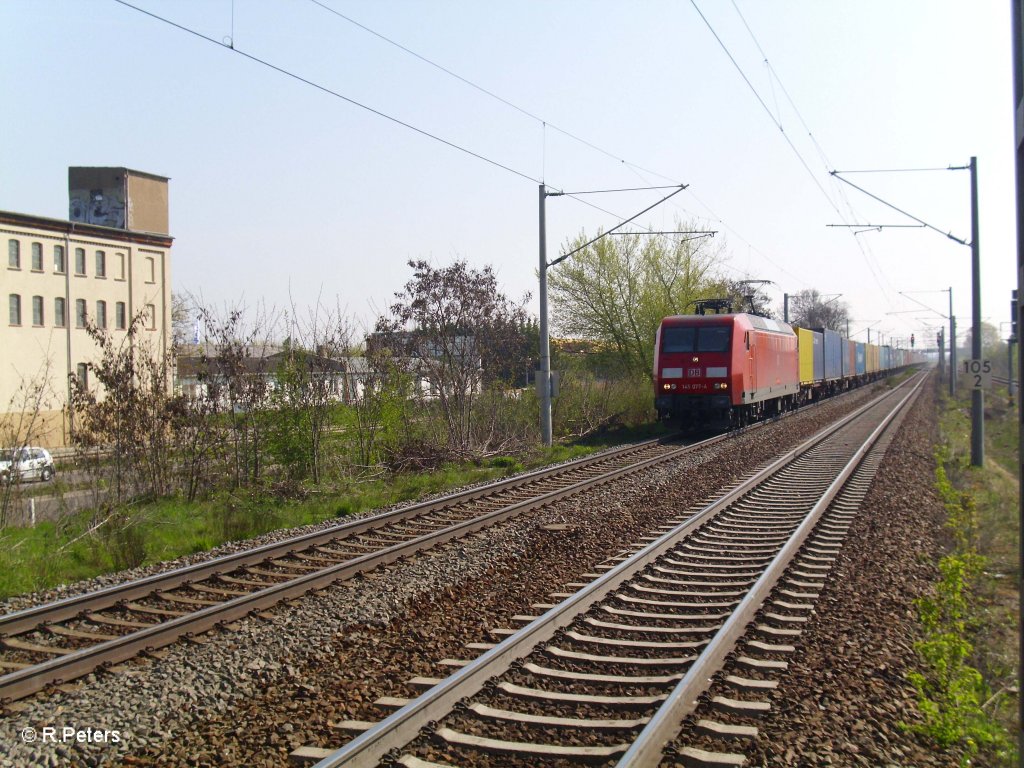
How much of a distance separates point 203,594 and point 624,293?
26.3 metres

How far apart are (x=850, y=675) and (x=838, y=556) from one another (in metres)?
3.63

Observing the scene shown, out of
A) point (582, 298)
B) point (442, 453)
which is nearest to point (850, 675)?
point (442, 453)

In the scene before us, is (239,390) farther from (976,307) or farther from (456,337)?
(976,307)

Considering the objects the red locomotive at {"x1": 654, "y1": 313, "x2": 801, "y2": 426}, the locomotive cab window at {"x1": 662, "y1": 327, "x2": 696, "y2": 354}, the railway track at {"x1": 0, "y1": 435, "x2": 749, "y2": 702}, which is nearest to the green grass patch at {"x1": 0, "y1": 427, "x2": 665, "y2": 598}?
the railway track at {"x1": 0, "y1": 435, "x2": 749, "y2": 702}

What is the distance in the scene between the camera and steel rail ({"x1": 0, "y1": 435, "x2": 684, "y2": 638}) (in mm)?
6711

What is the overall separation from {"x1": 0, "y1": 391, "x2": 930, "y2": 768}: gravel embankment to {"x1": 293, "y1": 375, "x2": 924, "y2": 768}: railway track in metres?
0.33

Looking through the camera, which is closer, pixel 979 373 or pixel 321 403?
pixel 321 403

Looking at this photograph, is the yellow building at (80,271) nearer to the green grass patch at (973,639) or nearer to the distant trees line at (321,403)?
the distant trees line at (321,403)

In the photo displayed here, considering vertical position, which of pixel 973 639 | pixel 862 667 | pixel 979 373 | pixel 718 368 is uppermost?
pixel 718 368

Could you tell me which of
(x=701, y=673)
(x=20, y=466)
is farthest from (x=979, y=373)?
(x=20, y=466)

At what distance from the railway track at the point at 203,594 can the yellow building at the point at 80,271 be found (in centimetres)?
2783

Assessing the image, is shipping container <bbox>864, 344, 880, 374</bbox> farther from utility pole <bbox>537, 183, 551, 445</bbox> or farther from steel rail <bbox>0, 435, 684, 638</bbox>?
steel rail <bbox>0, 435, 684, 638</bbox>

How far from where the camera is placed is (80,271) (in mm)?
44219

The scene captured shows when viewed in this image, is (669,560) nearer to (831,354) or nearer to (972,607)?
(972,607)
